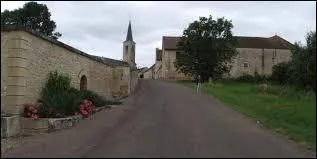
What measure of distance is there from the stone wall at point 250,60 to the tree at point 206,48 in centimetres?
1563

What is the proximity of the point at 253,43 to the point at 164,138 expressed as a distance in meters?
59.7

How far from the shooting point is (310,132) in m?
5.45

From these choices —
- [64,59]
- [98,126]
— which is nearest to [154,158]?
[98,126]

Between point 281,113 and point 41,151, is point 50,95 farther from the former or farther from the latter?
point 281,113

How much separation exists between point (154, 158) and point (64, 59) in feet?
39.3

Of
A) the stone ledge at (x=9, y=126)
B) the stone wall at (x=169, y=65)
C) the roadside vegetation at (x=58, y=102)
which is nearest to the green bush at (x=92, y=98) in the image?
the roadside vegetation at (x=58, y=102)

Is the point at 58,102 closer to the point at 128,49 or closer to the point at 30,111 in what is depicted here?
the point at 30,111

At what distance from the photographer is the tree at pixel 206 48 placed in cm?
4956

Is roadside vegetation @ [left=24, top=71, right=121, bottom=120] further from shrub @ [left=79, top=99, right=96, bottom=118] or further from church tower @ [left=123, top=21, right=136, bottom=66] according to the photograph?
church tower @ [left=123, top=21, right=136, bottom=66]

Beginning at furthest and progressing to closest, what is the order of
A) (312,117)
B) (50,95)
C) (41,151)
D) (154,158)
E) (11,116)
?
(50,95) < (11,116) < (41,151) < (154,158) < (312,117)

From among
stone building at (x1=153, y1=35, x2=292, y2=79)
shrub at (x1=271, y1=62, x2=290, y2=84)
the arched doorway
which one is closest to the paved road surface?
shrub at (x1=271, y1=62, x2=290, y2=84)

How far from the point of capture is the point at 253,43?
69.4 m

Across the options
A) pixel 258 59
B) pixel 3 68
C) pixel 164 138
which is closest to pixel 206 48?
pixel 258 59

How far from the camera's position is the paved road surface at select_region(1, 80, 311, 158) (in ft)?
29.3
